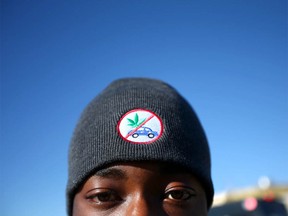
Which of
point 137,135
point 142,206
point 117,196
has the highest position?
point 137,135

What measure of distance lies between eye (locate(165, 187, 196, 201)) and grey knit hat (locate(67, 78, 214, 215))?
0.54ft

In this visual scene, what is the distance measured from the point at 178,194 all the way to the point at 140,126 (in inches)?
18.4

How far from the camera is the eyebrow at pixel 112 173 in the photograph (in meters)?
1.95

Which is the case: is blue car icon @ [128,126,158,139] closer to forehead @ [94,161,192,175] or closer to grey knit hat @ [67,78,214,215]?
grey knit hat @ [67,78,214,215]

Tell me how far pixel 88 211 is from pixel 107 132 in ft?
1.59

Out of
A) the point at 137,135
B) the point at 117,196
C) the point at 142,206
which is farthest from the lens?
the point at 137,135

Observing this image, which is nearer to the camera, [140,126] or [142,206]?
[142,206]

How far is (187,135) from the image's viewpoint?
228 cm

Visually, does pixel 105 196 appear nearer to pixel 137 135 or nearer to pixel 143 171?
pixel 143 171

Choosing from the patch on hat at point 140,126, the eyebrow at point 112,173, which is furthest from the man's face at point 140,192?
the patch on hat at point 140,126

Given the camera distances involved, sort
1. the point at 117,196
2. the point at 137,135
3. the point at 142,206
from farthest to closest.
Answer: the point at 137,135 → the point at 117,196 → the point at 142,206

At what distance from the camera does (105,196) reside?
195cm

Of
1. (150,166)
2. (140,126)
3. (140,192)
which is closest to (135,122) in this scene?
(140,126)

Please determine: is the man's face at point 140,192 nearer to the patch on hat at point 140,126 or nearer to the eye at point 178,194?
the eye at point 178,194
